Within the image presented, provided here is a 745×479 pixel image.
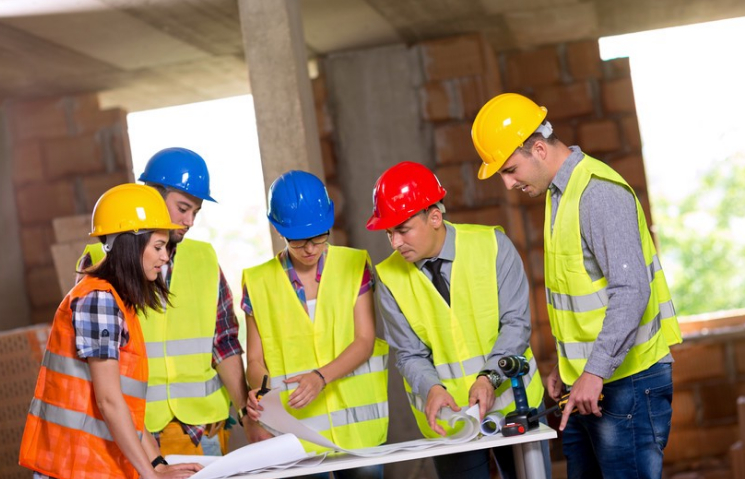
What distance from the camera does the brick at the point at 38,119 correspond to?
655cm

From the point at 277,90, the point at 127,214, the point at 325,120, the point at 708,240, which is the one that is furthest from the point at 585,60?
the point at 708,240

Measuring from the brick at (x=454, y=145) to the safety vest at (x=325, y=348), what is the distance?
2941 mm

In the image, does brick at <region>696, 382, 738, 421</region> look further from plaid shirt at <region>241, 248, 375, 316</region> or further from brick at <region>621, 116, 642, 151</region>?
plaid shirt at <region>241, 248, 375, 316</region>

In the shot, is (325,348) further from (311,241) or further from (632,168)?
(632,168)

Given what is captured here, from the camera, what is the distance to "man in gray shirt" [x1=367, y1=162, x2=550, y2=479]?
274cm

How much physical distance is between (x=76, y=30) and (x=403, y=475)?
3217 millimetres

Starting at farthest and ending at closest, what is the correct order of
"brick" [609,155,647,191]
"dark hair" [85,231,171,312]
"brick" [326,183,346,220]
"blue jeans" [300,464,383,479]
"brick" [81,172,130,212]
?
1. "brick" [81,172,130,212]
2. "brick" [609,155,647,191]
3. "brick" [326,183,346,220]
4. "blue jeans" [300,464,383,479]
5. "dark hair" [85,231,171,312]

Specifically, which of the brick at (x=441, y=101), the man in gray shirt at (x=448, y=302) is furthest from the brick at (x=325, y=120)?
the man in gray shirt at (x=448, y=302)

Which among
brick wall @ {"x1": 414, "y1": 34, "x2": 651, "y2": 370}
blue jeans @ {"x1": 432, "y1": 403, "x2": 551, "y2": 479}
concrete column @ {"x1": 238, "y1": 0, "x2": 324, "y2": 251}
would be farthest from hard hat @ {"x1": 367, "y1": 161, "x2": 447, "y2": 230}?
brick wall @ {"x1": 414, "y1": 34, "x2": 651, "y2": 370}

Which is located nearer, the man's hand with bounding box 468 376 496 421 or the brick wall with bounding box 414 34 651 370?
the man's hand with bounding box 468 376 496 421

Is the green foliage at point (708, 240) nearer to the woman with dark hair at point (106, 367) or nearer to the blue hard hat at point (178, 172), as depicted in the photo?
the blue hard hat at point (178, 172)

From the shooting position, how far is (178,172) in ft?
10.2

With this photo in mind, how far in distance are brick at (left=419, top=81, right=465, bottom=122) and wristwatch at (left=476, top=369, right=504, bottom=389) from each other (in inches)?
136

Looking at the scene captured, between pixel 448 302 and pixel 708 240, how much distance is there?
17.1m
